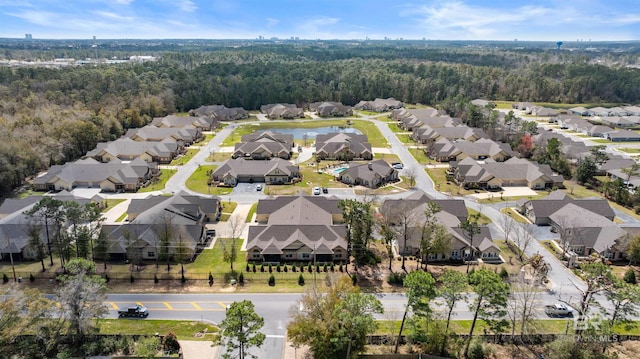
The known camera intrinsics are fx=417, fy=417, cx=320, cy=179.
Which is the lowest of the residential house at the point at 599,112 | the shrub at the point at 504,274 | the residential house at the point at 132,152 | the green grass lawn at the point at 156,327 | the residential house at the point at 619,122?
the green grass lawn at the point at 156,327

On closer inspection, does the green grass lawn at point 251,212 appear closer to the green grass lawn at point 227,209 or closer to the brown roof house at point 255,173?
the green grass lawn at point 227,209

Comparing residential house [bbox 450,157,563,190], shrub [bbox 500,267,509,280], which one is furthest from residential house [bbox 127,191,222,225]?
residential house [bbox 450,157,563,190]

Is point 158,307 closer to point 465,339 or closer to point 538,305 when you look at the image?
point 465,339

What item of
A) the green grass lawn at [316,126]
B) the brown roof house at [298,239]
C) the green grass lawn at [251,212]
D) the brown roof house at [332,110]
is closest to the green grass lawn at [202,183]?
the green grass lawn at [251,212]

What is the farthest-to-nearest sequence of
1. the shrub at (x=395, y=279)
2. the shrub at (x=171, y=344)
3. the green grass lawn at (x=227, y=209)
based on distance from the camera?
the green grass lawn at (x=227, y=209) → the shrub at (x=395, y=279) → the shrub at (x=171, y=344)

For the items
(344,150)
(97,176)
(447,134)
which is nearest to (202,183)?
(97,176)

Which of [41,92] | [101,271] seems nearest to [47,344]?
[101,271]
